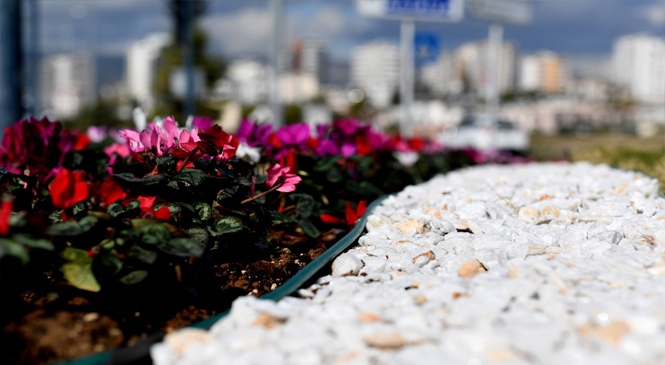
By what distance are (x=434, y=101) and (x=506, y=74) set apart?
58500 mm

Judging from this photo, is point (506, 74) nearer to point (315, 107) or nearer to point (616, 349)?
point (315, 107)

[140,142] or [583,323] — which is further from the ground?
[140,142]

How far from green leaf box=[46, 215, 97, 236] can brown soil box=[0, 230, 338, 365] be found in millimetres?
148

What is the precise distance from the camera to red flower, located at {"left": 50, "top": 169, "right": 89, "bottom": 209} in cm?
200

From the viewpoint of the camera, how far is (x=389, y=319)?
176cm

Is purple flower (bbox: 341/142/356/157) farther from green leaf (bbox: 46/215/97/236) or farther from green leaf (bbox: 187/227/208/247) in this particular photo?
green leaf (bbox: 46/215/97/236)

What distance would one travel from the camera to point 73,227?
1.96 metres

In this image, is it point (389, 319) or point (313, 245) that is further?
point (313, 245)

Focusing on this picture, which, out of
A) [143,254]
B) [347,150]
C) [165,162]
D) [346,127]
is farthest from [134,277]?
[346,127]

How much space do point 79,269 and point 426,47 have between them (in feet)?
35.8

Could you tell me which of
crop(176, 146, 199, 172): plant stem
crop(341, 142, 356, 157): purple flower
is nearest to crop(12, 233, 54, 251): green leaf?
crop(176, 146, 199, 172): plant stem

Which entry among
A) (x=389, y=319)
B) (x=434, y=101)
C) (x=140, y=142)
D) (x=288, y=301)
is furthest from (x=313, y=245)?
(x=434, y=101)

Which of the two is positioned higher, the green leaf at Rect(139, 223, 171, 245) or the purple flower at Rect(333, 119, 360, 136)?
the purple flower at Rect(333, 119, 360, 136)

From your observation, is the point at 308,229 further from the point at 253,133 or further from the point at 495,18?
the point at 495,18
